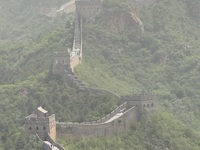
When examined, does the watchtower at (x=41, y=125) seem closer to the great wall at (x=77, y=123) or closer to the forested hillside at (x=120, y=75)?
the great wall at (x=77, y=123)

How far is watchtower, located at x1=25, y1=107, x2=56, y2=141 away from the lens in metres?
99.3

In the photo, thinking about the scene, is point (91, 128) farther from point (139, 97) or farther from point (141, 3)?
point (141, 3)

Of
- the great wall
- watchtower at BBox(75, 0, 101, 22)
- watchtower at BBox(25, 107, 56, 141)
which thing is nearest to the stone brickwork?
the great wall

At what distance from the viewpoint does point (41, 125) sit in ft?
326

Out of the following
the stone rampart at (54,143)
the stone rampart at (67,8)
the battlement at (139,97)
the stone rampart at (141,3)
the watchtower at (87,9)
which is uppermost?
the stone rampart at (67,8)

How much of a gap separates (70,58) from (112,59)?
57.3 ft

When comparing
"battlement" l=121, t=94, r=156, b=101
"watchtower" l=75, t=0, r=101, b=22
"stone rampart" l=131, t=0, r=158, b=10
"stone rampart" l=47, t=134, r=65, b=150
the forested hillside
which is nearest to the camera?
"stone rampart" l=47, t=134, r=65, b=150

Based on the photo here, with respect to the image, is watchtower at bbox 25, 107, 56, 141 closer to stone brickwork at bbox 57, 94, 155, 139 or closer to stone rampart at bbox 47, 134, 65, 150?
stone rampart at bbox 47, 134, 65, 150

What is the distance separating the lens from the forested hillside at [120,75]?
104750 millimetres

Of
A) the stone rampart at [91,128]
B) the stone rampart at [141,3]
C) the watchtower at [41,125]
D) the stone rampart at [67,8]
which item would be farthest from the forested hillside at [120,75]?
the stone rampart at [67,8]

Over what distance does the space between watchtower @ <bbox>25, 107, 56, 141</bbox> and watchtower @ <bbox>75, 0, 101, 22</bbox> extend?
38172mm

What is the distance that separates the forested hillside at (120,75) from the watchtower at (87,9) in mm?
1087

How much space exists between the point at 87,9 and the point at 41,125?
39.8 metres

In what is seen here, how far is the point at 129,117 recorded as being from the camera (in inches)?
4087
